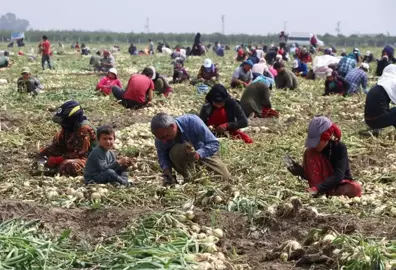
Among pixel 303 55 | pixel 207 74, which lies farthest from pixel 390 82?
pixel 303 55

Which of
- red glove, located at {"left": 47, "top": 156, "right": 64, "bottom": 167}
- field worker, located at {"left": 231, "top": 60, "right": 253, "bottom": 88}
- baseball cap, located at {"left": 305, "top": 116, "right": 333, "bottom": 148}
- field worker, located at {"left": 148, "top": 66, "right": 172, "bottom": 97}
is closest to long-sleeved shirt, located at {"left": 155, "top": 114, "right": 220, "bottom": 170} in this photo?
baseball cap, located at {"left": 305, "top": 116, "right": 333, "bottom": 148}

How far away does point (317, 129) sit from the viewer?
5645 mm

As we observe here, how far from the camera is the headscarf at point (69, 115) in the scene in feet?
23.7

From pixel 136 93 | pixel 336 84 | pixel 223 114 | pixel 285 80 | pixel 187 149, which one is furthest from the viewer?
pixel 285 80

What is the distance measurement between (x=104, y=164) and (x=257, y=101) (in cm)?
493

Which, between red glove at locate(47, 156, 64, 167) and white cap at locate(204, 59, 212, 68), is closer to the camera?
red glove at locate(47, 156, 64, 167)

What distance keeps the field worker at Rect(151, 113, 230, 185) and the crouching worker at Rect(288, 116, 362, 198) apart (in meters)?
0.84

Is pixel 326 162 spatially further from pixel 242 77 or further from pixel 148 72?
pixel 242 77

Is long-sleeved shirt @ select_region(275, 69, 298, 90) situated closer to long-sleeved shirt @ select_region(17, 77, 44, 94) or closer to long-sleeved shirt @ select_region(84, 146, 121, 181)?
long-sleeved shirt @ select_region(17, 77, 44, 94)

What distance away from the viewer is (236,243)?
190 inches

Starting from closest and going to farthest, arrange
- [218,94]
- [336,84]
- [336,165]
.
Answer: [336,165] → [218,94] → [336,84]

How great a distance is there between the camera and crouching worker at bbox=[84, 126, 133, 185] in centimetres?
631

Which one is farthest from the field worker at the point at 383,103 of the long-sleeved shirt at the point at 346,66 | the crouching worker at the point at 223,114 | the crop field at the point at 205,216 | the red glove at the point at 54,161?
the long-sleeved shirt at the point at 346,66

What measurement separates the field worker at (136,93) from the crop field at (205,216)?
2.83 metres
